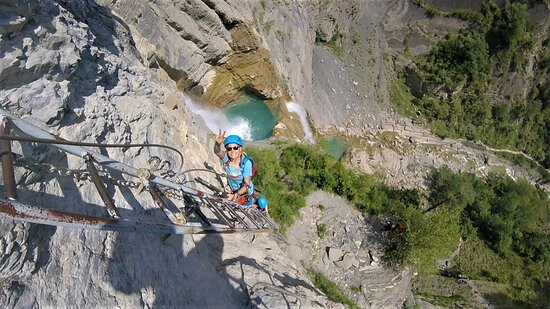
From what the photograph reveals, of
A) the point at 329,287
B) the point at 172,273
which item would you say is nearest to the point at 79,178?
the point at 172,273

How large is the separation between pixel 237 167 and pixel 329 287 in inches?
289

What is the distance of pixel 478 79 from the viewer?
2822cm

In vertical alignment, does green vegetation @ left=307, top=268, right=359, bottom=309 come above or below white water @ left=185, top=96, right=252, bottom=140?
below

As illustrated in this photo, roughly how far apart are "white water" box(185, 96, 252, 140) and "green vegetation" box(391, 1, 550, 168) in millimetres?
14112

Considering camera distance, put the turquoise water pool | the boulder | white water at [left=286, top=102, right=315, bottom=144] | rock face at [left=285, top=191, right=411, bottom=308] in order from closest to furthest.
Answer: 1. rock face at [left=285, top=191, right=411, bottom=308]
2. the boulder
3. the turquoise water pool
4. white water at [left=286, top=102, right=315, bottom=144]

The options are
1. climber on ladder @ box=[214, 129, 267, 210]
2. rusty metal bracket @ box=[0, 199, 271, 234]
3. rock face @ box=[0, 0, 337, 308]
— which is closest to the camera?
rusty metal bracket @ box=[0, 199, 271, 234]

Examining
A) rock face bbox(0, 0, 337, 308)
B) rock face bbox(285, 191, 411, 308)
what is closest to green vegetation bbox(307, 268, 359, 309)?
rock face bbox(285, 191, 411, 308)

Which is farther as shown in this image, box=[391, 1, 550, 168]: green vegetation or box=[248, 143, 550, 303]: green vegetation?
box=[391, 1, 550, 168]: green vegetation

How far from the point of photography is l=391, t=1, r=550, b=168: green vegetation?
1073 inches

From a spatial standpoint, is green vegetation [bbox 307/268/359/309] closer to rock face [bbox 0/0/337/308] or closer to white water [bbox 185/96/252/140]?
rock face [bbox 0/0/337/308]

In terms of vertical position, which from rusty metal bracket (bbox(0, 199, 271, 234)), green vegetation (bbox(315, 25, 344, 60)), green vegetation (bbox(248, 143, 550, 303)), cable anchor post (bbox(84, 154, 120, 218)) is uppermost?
rusty metal bracket (bbox(0, 199, 271, 234))

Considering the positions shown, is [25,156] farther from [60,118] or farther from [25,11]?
[25,11]

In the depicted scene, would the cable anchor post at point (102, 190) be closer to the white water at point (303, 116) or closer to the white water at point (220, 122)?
the white water at point (220, 122)

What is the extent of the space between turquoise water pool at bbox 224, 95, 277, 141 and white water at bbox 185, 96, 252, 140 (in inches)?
4.6
